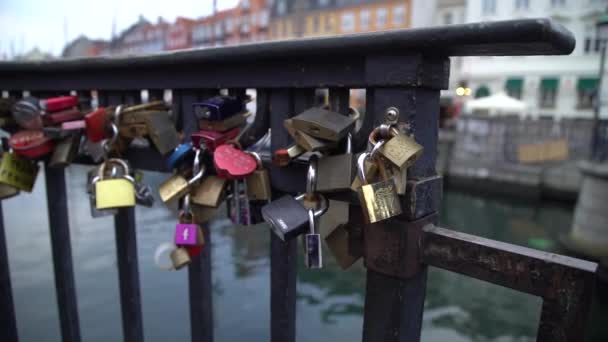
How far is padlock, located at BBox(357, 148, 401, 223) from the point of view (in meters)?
0.74

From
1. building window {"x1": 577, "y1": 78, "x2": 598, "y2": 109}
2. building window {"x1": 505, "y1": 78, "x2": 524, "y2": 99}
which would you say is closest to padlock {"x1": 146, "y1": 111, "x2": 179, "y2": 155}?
building window {"x1": 577, "y1": 78, "x2": 598, "y2": 109}

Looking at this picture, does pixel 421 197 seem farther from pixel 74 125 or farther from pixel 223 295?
pixel 223 295

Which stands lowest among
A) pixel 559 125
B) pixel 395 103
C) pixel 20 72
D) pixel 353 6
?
pixel 559 125

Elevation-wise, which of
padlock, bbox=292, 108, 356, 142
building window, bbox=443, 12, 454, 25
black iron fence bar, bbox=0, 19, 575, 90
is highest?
building window, bbox=443, 12, 454, 25

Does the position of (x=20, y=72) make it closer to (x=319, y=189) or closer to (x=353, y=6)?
(x=319, y=189)

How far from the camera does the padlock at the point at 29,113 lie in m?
1.37

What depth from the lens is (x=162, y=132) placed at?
1.18 meters

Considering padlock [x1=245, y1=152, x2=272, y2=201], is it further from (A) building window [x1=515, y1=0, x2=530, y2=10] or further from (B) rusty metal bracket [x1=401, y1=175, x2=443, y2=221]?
(A) building window [x1=515, y1=0, x2=530, y2=10]

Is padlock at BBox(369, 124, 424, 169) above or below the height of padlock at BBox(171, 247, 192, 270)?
above

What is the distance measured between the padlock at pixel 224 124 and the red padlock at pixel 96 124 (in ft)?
1.17

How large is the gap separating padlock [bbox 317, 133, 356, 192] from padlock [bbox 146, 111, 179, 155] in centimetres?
51

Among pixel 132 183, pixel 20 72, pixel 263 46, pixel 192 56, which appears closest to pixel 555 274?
pixel 263 46

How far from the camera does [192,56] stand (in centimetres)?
106

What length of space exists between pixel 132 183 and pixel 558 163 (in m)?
15.1
